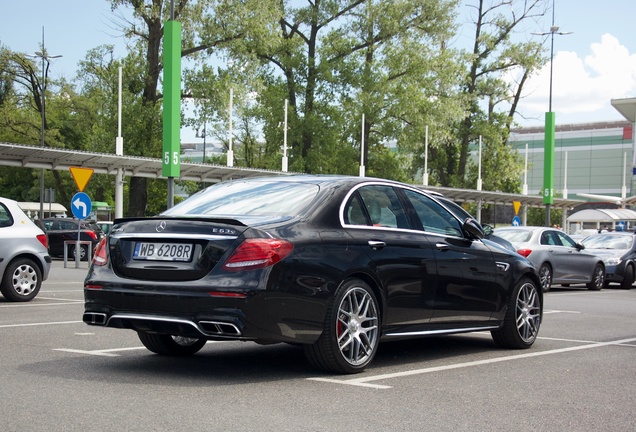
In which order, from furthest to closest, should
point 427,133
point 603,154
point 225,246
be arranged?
point 603,154, point 427,133, point 225,246

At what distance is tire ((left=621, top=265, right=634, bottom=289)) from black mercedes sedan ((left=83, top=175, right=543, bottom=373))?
17.3m

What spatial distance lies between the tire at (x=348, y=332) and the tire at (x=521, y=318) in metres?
2.14

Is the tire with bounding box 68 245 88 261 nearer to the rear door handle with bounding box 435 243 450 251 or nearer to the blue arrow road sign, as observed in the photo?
the blue arrow road sign

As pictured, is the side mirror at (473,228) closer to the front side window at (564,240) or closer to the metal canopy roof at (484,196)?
the front side window at (564,240)

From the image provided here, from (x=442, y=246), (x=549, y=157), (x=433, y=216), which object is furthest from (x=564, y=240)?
(x=549, y=157)

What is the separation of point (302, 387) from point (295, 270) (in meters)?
0.82

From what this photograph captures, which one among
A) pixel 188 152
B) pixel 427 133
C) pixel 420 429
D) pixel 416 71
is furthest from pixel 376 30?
pixel 188 152

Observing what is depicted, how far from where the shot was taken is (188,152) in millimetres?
141875

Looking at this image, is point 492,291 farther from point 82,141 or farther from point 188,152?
point 188,152

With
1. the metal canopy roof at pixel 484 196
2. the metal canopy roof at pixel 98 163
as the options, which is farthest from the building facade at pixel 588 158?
the metal canopy roof at pixel 98 163

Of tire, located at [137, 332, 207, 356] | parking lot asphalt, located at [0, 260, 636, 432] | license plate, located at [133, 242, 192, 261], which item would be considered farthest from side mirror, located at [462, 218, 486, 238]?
license plate, located at [133, 242, 192, 261]

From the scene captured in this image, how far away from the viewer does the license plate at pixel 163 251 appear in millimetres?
6809

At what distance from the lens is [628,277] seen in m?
24.7

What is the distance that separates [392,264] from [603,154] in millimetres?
106926
